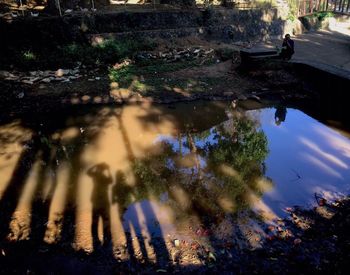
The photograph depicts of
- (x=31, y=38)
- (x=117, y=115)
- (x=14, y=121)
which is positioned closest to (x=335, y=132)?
(x=117, y=115)

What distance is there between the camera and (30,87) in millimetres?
13344

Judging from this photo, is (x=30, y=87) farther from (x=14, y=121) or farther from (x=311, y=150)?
(x=311, y=150)

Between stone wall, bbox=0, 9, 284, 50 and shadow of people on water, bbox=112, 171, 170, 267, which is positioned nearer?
shadow of people on water, bbox=112, 171, 170, 267

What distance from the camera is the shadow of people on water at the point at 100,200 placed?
630 centimetres

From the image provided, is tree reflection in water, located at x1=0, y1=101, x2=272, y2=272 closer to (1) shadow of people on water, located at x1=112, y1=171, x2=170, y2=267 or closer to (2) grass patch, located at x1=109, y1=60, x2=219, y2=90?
(1) shadow of people on water, located at x1=112, y1=171, x2=170, y2=267

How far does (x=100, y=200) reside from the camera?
24.1ft

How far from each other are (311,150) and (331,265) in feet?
15.9

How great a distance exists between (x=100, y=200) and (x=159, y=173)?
1838 millimetres

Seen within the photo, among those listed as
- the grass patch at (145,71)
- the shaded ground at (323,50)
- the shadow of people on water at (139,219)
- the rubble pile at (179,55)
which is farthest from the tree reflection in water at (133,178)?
the shaded ground at (323,50)

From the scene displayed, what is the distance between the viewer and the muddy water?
6.53 metres

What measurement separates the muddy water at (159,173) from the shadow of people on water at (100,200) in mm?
24

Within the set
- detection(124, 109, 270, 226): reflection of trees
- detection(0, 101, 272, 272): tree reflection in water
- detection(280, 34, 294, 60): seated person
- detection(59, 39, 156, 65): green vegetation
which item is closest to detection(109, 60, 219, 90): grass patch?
detection(59, 39, 156, 65): green vegetation

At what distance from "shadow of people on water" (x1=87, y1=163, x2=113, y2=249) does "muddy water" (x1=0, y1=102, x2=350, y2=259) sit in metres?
0.02

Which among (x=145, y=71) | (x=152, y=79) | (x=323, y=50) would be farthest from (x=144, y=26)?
(x=323, y=50)
